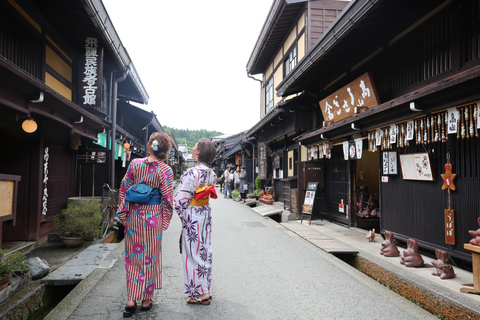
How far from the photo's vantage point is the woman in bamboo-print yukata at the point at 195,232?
441 centimetres

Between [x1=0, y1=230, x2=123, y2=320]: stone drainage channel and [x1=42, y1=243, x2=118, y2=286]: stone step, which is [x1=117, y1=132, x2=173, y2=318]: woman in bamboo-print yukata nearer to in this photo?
[x1=0, y1=230, x2=123, y2=320]: stone drainage channel

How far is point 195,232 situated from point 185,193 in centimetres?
Result: 57

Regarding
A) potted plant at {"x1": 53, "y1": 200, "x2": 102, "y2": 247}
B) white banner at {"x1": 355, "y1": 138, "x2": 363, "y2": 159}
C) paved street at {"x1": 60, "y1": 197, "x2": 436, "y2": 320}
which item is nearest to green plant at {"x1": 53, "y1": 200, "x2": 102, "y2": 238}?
potted plant at {"x1": 53, "y1": 200, "x2": 102, "y2": 247}

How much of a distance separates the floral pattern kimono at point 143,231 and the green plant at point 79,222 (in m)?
4.37

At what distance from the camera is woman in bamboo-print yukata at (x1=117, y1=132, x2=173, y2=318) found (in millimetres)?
4117

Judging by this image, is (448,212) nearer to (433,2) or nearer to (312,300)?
(312,300)

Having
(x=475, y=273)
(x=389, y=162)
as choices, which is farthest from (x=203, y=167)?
(x=389, y=162)

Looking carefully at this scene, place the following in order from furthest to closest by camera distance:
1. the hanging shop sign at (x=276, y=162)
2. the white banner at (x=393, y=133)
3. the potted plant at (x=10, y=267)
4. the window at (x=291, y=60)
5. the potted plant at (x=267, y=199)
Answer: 1. the potted plant at (x=267, y=199)
2. the hanging shop sign at (x=276, y=162)
3. the window at (x=291, y=60)
4. the white banner at (x=393, y=133)
5. the potted plant at (x=10, y=267)

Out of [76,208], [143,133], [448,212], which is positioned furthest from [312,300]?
[143,133]

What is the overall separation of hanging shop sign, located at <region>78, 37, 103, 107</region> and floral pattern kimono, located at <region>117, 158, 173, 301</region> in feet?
20.2

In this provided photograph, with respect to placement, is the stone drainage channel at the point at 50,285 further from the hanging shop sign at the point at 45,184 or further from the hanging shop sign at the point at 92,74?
the hanging shop sign at the point at 92,74

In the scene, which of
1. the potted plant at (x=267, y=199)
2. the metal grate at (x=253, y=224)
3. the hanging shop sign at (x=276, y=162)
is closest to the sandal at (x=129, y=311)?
the metal grate at (x=253, y=224)

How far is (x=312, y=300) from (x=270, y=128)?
14.9 m

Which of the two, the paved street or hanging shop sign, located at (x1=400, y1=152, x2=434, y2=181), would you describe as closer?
the paved street
